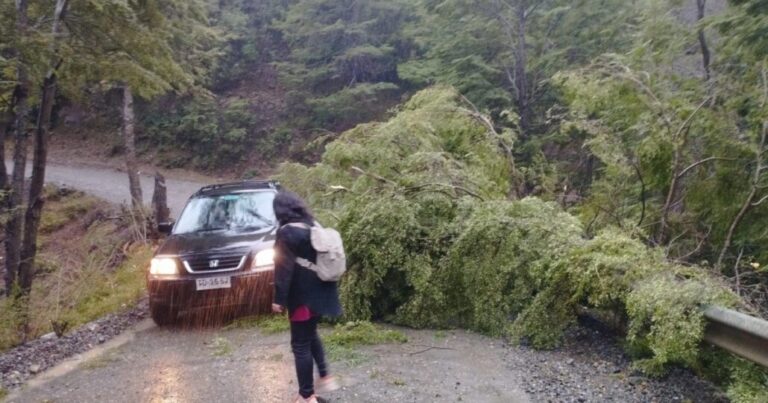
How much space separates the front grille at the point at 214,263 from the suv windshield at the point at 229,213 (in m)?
0.94

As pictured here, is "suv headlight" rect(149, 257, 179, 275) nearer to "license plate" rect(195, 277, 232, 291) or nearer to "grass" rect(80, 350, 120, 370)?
"license plate" rect(195, 277, 232, 291)

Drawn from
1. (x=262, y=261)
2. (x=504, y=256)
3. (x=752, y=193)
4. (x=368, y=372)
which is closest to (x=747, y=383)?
(x=504, y=256)

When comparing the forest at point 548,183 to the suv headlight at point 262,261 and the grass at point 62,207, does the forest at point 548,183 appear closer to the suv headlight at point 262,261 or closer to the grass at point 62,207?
the suv headlight at point 262,261

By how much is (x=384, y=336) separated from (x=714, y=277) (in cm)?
328

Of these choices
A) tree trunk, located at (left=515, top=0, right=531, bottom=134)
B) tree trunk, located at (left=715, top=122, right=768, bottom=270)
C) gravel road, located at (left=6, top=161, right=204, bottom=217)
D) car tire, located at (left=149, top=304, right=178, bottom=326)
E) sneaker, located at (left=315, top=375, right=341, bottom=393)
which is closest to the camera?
sneaker, located at (left=315, top=375, right=341, bottom=393)

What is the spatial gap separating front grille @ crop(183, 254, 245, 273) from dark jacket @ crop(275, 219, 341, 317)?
3387 mm

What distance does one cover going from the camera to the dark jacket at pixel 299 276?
4.73m

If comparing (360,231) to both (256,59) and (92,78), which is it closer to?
(92,78)

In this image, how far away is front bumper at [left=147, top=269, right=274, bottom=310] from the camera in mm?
7895

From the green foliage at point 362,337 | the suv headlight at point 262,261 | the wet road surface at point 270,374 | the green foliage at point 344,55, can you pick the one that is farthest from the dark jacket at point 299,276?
the green foliage at point 344,55

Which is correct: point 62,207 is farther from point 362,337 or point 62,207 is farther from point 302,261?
point 302,261

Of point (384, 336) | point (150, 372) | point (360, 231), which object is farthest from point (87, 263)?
point (384, 336)

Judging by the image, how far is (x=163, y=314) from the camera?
324 inches

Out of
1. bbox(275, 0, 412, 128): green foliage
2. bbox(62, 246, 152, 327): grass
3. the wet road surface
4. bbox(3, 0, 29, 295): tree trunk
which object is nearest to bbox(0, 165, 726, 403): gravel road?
the wet road surface
